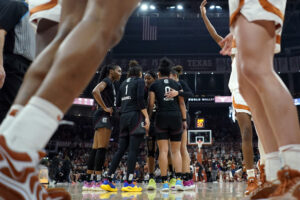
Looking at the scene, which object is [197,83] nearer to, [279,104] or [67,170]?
[67,170]

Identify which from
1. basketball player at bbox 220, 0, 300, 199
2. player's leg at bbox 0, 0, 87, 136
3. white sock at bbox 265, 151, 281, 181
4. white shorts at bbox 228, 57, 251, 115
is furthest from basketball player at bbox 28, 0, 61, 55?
white shorts at bbox 228, 57, 251, 115

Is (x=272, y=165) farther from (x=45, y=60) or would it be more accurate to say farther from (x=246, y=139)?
(x=246, y=139)

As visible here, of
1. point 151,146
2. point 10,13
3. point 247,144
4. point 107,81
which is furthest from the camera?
point 151,146

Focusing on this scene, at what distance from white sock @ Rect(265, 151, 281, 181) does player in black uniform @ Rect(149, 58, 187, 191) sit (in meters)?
2.82

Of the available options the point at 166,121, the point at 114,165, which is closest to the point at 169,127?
the point at 166,121

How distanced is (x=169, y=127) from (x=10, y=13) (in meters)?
2.78

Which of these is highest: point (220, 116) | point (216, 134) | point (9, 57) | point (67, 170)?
point (220, 116)

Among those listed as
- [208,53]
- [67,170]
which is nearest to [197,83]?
[208,53]

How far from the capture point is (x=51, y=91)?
95 centimetres

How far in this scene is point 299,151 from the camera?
116cm

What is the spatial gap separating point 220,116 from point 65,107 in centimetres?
2514

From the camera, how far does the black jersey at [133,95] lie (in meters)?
4.34

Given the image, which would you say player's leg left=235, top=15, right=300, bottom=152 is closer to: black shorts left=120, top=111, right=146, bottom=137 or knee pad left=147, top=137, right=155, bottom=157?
black shorts left=120, top=111, right=146, bottom=137

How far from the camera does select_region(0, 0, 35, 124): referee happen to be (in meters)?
2.15
